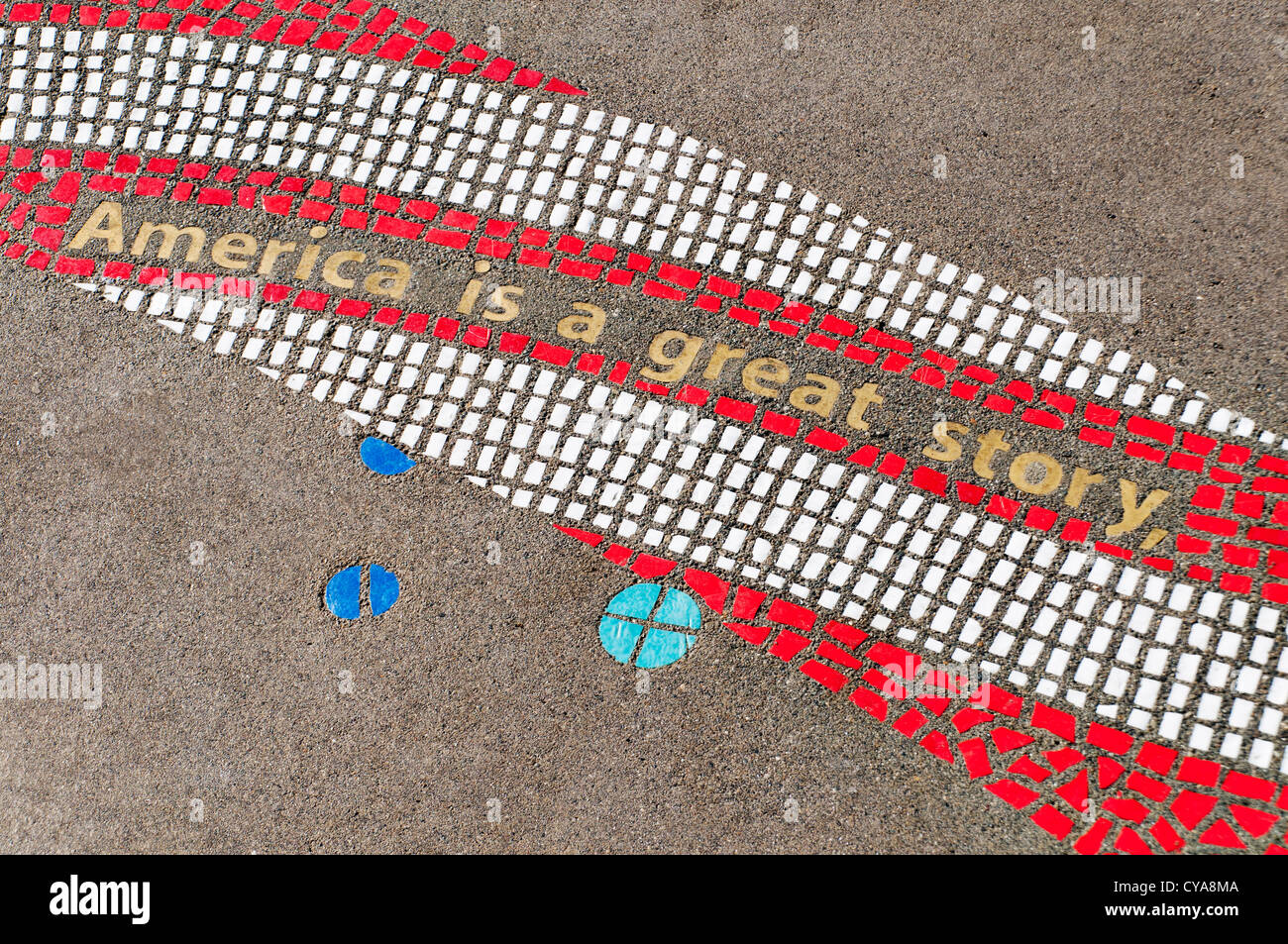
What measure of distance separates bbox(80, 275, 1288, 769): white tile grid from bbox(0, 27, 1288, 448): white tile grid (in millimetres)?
881

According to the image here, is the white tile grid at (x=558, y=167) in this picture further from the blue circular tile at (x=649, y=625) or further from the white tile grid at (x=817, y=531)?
the blue circular tile at (x=649, y=625)

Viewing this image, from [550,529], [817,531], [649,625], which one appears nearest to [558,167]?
[550,529]

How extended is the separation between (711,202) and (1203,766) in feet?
11.6

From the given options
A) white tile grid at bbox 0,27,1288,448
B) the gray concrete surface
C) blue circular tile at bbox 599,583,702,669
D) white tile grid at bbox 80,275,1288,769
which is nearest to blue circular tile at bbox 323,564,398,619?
the gray concrete surface

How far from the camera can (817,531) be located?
4.88 m

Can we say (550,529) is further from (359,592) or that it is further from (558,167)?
(558,167)

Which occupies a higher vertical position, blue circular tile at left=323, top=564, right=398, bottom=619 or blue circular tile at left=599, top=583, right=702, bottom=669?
blue circular tile at left=323, top=564, right=398, bottom=619

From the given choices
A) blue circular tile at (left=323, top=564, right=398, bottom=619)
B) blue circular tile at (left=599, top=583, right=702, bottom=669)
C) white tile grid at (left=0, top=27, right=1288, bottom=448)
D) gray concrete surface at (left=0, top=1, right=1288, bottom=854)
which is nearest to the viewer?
gray concrete surface at (left=0, top=1, right=1288, bottom=854)

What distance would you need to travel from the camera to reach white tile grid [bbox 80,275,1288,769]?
453 centimetres

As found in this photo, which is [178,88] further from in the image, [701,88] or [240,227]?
[701,88]

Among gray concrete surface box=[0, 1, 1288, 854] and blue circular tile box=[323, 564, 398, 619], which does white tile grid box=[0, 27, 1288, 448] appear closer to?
gray concrete surface box=[0, 1, 1288, 854]

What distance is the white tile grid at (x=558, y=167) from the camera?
17.0 ft

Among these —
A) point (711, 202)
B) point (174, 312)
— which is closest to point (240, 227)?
point (174, 312)
